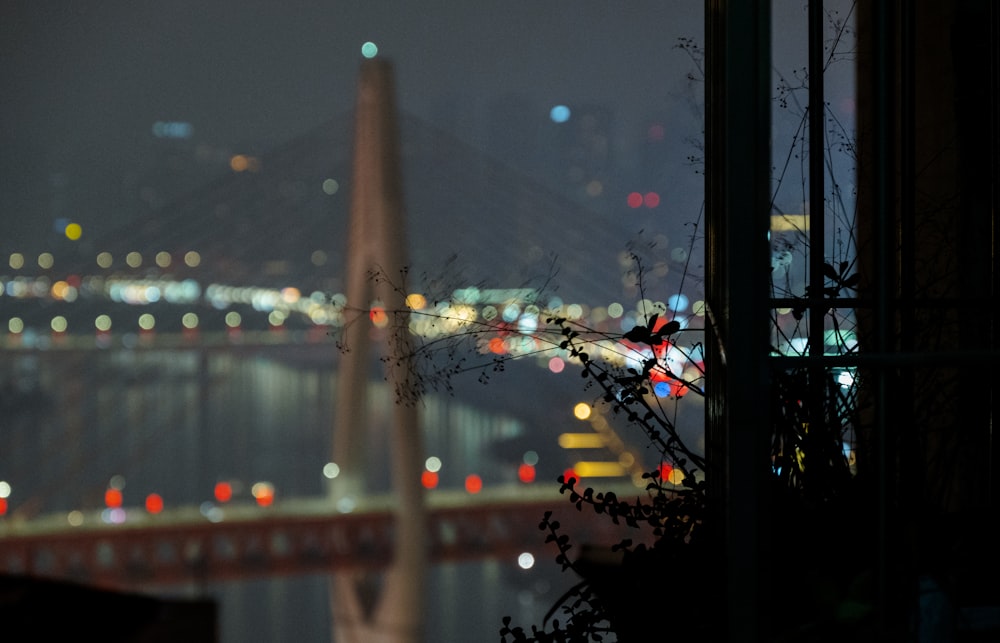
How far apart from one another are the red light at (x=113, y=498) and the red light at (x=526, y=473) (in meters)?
5.95

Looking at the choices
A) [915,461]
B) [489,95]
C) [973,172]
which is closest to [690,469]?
[915,461]

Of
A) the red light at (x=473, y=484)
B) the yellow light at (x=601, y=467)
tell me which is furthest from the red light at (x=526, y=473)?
the yellow light at (x=601, y=467)

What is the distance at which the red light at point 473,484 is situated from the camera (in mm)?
10484

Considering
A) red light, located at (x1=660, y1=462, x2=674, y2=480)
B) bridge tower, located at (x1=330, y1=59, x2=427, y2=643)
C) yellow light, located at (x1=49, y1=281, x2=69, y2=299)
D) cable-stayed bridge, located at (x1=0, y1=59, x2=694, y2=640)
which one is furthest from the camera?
yellow light, located at (x1=49, y1=281, x2=69, y2=299)

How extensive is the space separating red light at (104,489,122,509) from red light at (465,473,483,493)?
5.51 meters

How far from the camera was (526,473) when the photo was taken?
11.0m

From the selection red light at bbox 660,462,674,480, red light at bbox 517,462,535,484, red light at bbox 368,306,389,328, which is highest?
red light at bbox 368,306,389,328

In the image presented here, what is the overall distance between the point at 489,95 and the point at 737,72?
2.64 meters

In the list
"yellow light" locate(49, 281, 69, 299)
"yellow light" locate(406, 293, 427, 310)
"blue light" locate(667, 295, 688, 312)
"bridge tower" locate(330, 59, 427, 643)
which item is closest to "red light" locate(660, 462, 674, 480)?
"blue light" locate(667, 295, 688, 312)

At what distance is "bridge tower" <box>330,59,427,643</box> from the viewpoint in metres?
7.80

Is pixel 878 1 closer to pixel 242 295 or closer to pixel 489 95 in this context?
pixel 489 95

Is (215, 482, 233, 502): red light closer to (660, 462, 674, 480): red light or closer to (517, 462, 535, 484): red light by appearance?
(517, 462, 535, 484): red light

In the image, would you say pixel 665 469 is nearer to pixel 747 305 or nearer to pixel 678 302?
pixel 678 302

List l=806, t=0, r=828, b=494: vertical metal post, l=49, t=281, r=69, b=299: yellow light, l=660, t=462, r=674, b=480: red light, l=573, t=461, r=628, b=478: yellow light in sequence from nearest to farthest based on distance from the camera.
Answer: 1. l=660, t=462, r=674, b=480: red light
2. l=806, t=0, r=828, b=494: vertical metal post
3. l=573, t=461, r=628, b=478: yellow light
4. l=49, t=281, r=69, b=299: yellow light
